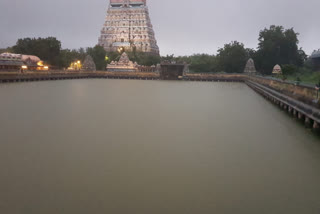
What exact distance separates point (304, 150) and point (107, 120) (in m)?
10.1

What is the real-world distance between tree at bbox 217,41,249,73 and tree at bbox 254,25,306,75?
3.45 metres

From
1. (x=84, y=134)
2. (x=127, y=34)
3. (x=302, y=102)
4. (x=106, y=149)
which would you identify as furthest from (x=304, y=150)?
(x=127, y=34)

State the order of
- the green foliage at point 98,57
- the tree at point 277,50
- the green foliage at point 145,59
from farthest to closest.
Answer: the green foliage at point 145,59, the green foliage at point 98,57, the tree at point 277,50

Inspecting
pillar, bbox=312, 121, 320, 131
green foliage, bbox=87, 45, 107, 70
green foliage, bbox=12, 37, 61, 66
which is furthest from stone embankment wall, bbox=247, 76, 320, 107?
green foliage, bbox=87, 45, 107, 70

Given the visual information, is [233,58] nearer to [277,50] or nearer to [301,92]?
[277,50]

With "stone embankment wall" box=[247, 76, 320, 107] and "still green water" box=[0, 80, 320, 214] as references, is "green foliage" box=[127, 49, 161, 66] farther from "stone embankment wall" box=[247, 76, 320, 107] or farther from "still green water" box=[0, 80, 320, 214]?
"still green water" box=[0, 80, 320, 214]

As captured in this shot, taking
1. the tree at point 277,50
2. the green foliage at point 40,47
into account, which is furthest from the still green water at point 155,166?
the green foliage at point 40,47

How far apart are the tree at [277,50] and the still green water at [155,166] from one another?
2378 inches

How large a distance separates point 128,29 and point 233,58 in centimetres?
5321

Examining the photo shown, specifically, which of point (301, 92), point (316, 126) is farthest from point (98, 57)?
point (316, 126)

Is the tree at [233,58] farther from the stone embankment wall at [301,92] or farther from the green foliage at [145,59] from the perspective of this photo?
the stone embankment wall at [301,92]

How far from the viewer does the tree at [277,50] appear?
249 ft

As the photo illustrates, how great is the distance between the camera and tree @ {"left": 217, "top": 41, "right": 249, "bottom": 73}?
80.0m

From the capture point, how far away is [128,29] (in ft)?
401
